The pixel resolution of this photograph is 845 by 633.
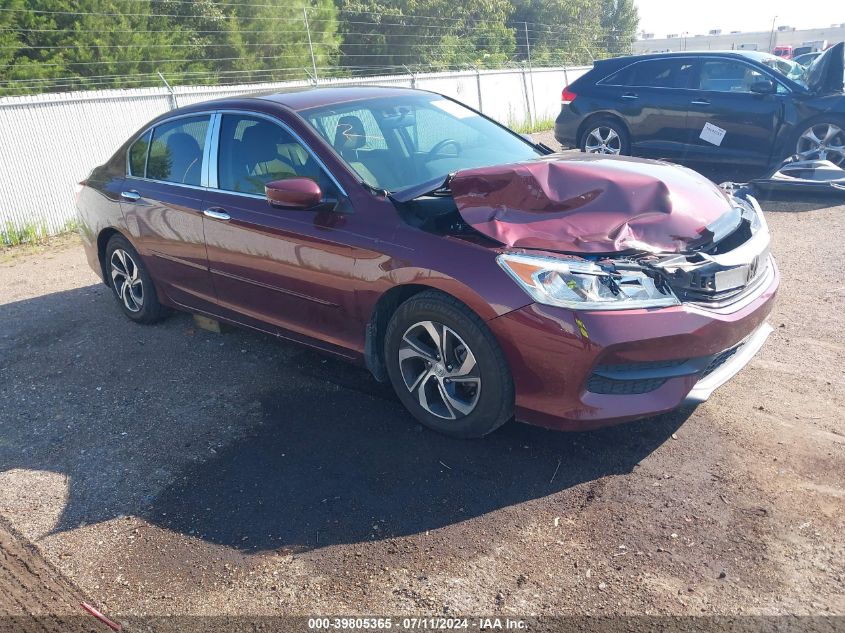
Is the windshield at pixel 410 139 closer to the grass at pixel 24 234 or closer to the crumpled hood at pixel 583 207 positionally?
the crumpled hood at pixel 583 207

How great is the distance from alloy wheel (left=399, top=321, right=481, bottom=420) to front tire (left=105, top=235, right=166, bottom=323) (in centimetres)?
275

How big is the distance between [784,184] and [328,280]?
667cm

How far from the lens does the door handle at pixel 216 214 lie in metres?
4.74

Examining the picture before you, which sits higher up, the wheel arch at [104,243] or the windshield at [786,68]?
the windshield at [786,68]

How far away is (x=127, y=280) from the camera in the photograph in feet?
19.5

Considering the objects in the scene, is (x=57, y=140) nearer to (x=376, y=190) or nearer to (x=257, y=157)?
(x=257, y=157)

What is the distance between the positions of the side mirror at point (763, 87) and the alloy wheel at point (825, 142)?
2.20 ft

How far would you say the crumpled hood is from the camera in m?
3.58

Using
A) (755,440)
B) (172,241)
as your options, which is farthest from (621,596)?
(172,241)

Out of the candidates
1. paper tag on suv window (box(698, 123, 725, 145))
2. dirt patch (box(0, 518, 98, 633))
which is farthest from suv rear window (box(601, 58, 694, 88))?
dirt patch (box(0, 518, 98, 633))

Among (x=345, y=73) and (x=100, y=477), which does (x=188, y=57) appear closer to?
(x=345, y=73)

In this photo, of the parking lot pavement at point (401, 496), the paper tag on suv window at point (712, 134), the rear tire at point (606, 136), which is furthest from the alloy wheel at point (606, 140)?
the parking lot pavement at point (401, 496)

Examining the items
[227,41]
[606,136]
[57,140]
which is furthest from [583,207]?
[227,41]

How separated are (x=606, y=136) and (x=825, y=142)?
2766 millimetres
